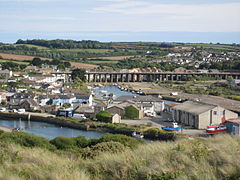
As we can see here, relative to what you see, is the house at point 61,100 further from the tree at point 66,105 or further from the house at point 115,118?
the house at point 115,118

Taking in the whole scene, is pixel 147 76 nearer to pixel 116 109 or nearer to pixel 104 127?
pixel 116 109

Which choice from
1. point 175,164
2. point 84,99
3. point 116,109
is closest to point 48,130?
point 116,109

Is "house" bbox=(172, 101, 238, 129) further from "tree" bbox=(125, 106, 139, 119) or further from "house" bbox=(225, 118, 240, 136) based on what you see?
"tree" bbox=(125, 106, 139, 119)

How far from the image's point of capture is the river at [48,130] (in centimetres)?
1695

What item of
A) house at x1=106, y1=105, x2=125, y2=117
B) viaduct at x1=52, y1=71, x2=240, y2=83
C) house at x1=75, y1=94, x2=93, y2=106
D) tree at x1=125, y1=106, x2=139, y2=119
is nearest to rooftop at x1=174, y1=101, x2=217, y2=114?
tree at x1=125, y1=106, x2=139, y2=119

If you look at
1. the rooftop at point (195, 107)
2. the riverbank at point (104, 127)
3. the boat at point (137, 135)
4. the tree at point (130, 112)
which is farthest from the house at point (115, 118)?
the boat at point (137, 135)

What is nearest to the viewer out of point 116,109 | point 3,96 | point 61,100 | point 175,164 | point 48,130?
point 175,164

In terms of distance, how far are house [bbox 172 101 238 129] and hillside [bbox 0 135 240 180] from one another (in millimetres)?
12061

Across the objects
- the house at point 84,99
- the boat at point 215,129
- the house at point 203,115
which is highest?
the house at point 203,115

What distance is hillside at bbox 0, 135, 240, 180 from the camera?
4.06m

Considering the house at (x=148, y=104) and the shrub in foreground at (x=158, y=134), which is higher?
the house at (x=148, y=104)

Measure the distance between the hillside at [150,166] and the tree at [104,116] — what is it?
45.7 feet

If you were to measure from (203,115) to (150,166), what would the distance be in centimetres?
1330

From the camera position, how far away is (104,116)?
19.4 metres
